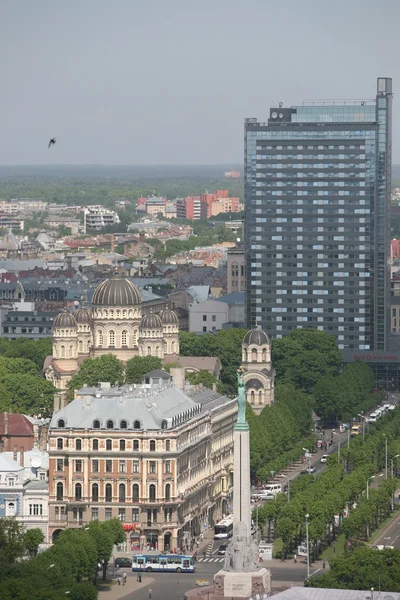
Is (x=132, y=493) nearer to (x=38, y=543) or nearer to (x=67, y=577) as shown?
(x=38, y=543)

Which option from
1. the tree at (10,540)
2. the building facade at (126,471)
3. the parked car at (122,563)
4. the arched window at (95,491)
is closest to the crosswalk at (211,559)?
the building facade at (126,471)

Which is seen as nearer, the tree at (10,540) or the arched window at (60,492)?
the tree at (10,540)

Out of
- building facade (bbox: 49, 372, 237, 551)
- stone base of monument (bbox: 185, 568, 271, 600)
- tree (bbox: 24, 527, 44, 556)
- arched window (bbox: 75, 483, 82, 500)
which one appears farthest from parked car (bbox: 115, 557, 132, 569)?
stone base of monument (bbox: 185, 568, 271, 600)

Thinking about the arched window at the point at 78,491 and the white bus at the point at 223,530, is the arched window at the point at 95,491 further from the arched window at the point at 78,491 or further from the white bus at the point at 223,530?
the white bus at the point at 223,530

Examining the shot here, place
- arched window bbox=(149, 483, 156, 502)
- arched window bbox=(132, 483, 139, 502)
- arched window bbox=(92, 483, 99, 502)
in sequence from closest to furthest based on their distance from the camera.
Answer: arched window bbox=(132, 483, 139, 502) < arched window bbox=(149, 483, 156, 502) < arched window bbox=(92, 483, 99, 502)

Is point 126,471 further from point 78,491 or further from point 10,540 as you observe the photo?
point 10,540

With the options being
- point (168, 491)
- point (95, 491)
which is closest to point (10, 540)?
point (95, 491)

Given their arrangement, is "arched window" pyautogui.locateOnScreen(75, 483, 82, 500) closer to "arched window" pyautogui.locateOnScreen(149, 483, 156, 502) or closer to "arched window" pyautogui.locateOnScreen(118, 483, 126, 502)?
"arched window" pyautogui.locateOnScreen(118, 483, 126, 502)
